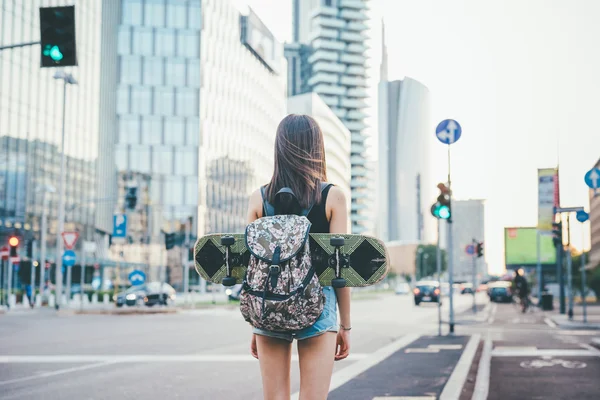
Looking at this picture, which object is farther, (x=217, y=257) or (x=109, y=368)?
(x=109, y=368)

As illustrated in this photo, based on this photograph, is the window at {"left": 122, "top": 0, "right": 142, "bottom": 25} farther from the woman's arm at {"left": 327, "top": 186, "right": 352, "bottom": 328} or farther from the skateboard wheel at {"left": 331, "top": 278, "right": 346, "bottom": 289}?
the skateboard wheel at {"left": 331, "top": 278, "right": 346, "bottom": 289}

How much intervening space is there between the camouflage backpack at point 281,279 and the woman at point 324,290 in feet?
0.33

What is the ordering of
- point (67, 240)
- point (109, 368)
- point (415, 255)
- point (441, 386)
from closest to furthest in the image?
point (441, 386), point (109, 368), point (67, 240), point (415, 255)

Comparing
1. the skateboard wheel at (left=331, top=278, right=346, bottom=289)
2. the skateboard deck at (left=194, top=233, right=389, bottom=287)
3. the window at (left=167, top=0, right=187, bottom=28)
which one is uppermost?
the window at (left=167, top=0, right=187, bottom=28)

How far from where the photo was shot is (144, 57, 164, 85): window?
248 ft

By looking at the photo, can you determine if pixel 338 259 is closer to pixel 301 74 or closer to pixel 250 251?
pixel 250 251

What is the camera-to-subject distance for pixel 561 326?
76.9 feet

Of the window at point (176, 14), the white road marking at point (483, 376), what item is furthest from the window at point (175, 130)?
the white road marking at point (483, 376)

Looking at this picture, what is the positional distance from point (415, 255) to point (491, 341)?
16224 cm

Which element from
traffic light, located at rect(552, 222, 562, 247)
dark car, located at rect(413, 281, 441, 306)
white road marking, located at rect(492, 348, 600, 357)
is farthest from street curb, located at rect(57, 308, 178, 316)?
white road marking, located at rect(492, 348, 600, 357)

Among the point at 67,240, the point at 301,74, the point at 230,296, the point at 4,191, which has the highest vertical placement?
the point at 301,74

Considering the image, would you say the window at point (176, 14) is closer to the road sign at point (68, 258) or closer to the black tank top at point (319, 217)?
the road sign at point (68, 258)

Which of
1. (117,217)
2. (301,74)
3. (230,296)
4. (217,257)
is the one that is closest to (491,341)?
(217,257)

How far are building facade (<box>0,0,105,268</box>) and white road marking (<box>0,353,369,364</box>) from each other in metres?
35.4
